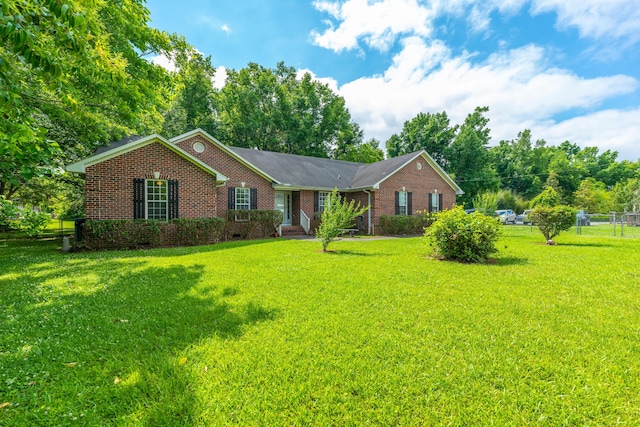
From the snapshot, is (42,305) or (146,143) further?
(146,143)

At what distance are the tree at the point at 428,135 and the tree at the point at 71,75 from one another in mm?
31841

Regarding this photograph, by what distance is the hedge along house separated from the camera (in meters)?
10.6

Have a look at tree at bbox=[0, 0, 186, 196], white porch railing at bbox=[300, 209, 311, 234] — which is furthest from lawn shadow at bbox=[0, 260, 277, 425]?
white porch railing at bbox=[300, 209, 311, 234]

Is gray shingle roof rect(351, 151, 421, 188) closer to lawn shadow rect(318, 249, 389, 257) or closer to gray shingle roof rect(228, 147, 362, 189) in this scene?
gray shingle roof rect(228, 147, 362, 189)

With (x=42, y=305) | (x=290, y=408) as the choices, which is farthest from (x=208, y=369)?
(x=42, y=305)

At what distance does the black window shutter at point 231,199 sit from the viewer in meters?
14.8

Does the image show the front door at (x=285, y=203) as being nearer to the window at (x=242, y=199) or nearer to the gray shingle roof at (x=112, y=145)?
the window at (x=242, y=199)

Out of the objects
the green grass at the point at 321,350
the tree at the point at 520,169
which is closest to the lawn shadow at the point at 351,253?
the green grass at the point at 321,350

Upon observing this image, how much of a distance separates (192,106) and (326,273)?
31.0m

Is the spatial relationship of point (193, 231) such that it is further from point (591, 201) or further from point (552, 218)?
point (591, 201)

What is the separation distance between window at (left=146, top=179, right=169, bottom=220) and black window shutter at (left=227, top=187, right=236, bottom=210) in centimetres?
363

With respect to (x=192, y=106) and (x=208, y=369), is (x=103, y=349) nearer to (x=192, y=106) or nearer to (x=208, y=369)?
(x=208, y=369)

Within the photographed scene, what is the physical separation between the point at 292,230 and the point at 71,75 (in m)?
11.5

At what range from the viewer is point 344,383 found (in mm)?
2562
